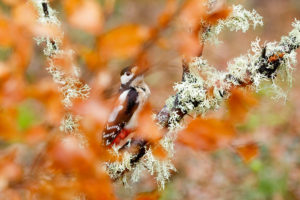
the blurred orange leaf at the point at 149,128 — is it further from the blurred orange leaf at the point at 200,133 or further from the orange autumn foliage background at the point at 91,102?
the blurred orange leaf at the point at 200,133

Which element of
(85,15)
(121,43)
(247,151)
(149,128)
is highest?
(121,43)

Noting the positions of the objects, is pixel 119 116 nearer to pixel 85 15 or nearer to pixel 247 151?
pixel 247 151

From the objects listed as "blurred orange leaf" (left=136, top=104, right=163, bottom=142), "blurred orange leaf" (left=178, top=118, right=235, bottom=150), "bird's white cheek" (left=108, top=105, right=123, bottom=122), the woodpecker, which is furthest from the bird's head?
"blurred orange leaf" (left=178, top=118, right=235, bottom=150)

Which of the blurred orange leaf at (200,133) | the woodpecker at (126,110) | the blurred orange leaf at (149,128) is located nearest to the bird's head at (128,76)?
the woodpecker at (126,110)

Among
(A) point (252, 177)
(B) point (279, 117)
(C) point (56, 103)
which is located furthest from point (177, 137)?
(B) point (279, 117)

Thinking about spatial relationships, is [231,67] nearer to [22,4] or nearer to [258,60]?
[258,60]

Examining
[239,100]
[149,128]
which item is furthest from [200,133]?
[149,128]

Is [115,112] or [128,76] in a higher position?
[128,76]
